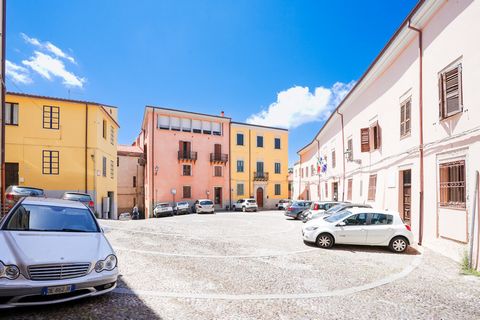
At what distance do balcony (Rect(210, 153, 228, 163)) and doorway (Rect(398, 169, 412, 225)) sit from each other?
73.7 ft

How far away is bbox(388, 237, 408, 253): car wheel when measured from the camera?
8.83 m

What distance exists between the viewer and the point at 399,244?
8859 mm

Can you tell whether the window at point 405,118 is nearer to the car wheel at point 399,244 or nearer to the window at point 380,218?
the window at point 380,218

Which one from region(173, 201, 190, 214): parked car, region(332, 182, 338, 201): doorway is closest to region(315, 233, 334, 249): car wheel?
region(332, 182, 338, 201): doorway

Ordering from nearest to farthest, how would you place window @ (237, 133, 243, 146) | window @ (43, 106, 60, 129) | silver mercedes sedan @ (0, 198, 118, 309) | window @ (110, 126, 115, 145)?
silver mercedes sedan @ (0, 198, 118, 309) < window @ (43, 106, 60, 129) < window @ (110, 126, 115, 145) < window @ (237, 133, 243, 146)

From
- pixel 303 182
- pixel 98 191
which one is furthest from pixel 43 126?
pixel 303 182

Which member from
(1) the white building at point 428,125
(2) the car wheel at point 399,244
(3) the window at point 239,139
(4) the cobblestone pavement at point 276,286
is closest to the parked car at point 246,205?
(3) the window at point 239,139

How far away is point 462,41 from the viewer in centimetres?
770

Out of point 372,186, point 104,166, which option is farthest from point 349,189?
point 104,166

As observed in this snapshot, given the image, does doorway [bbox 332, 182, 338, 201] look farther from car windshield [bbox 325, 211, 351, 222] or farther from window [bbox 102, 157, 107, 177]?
window [bbox 102, 157, 107, 177]

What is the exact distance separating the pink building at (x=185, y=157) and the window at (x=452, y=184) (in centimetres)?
2486

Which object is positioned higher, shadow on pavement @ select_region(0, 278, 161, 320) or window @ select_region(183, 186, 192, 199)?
shadow on pavement @ select_region(0, 278, 161, 320)

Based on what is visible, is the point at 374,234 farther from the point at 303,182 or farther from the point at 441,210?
the point at 303,182

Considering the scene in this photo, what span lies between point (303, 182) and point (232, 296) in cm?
2967
